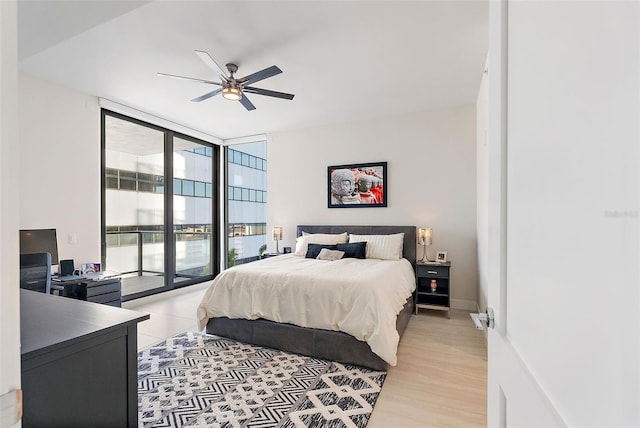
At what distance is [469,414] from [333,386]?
3.04 ft

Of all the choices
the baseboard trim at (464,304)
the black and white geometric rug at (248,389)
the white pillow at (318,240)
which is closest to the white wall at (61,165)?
the black and white geometric rug at (248,389)

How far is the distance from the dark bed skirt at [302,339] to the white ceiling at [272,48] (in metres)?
2.64

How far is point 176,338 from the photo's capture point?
311cm

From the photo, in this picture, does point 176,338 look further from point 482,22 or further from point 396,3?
point 482,22

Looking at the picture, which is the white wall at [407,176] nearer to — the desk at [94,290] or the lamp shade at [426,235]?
the lamp shade at [426,235]

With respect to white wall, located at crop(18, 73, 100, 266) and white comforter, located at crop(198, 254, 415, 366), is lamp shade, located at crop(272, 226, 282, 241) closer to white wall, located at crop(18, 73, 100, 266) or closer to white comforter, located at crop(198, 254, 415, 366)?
white comforter, located at crop(198, 254, 415, 366)

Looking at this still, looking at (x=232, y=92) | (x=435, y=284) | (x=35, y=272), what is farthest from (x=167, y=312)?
(x=435, y=284)

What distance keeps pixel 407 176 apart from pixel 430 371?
112 inches

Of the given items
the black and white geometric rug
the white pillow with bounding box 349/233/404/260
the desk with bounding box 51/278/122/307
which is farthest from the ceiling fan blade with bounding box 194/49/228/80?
the white pillow with bounding box 349/233/404/260

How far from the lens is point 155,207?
4715mm

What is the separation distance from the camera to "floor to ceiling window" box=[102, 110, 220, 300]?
13.7 feet

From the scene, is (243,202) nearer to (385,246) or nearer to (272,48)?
(385,246)

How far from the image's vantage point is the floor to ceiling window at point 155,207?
13.7ft

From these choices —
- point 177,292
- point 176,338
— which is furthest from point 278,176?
point 176,338
